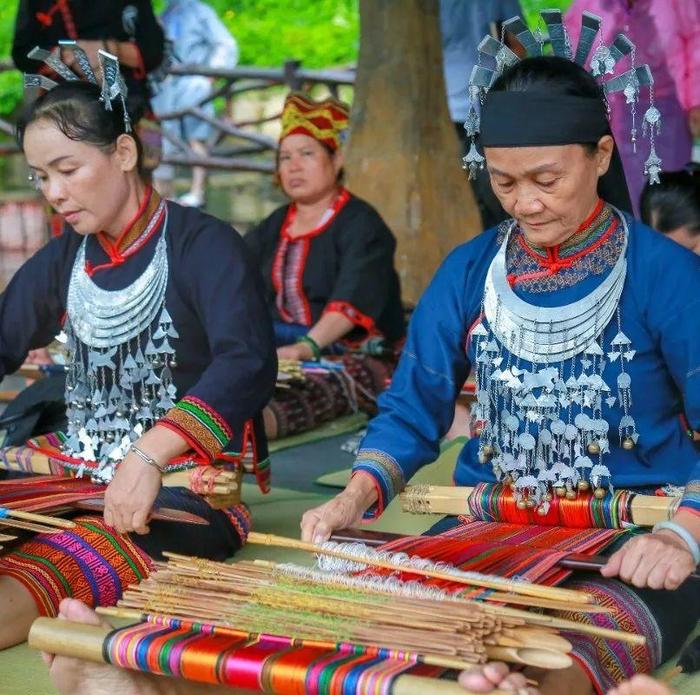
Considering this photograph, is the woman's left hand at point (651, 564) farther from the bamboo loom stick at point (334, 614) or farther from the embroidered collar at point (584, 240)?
the embroidered collar at point (584, 240)

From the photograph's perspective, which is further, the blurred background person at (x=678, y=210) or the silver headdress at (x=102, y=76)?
the blurred background person at (x=678, y=210)

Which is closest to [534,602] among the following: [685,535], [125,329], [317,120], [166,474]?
[685,535]

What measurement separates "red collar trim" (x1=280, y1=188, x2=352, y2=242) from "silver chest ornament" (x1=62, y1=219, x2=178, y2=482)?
2053 mm

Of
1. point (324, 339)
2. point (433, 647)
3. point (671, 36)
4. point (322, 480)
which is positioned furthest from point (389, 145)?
point (433, 647)

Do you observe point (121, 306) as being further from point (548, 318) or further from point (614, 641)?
point (614, 641)

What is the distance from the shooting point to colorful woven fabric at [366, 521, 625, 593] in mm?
2242

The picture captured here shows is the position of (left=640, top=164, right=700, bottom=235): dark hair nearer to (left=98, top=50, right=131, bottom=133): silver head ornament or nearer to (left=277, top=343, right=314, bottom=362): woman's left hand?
(left=277, top=343, right=314, bottom=362): woman's left hand

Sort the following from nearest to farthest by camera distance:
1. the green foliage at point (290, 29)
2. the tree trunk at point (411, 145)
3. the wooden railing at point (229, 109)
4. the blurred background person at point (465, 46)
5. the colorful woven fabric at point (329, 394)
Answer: the colorful woven fabric at point (329, 394)
the tree trunk at point (411, 145)
the blurred background person at point (465, 46)
the wooden railing at point (229, 109)
the green foliage at point (290, 29)

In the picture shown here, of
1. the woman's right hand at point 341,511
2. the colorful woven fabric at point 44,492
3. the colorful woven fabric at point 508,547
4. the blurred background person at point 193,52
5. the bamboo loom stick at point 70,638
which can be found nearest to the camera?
the bamboo loom stick at point 70,638

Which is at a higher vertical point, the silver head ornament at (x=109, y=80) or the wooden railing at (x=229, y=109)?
the wooden railing at (x=229, y=109)

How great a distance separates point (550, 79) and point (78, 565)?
53.5 inches

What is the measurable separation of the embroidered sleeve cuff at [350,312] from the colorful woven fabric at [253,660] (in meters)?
2.97

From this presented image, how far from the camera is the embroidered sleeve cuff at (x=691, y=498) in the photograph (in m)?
2.29

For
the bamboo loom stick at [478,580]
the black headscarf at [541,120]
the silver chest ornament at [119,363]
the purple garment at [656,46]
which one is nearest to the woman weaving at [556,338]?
the black headscarf at [541,120]
